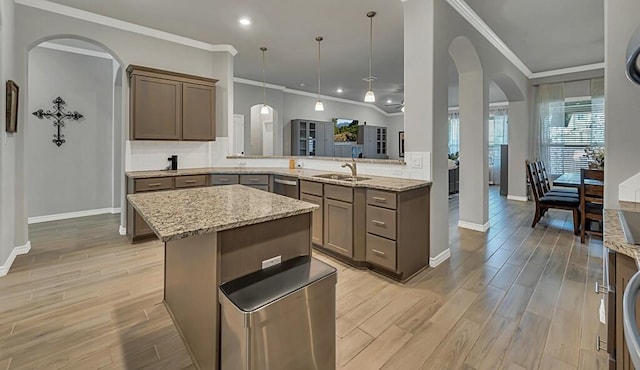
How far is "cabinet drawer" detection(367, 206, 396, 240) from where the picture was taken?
8.66 ft

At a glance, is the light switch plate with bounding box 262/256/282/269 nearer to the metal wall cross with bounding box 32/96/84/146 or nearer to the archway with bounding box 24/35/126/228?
the archway with bounding box 24/35/126/228

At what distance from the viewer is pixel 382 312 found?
219 cm

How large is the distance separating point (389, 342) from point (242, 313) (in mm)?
1131

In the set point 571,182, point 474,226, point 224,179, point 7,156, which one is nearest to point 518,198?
point 571,182

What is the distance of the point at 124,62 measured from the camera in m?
3.93

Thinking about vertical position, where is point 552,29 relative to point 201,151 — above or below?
above

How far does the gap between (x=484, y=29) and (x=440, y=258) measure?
3177 mm

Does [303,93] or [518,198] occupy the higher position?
[303,93]

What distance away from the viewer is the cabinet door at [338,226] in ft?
9.74

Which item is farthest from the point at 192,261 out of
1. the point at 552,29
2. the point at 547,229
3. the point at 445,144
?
the point at 552,29

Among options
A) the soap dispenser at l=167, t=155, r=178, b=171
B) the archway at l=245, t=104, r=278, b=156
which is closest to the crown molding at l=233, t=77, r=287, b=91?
→ the archway at l=245, t=104, r=278, b=156

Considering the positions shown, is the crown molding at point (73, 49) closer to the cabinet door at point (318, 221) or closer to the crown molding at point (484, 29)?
the cabinet door at point (318, 221)

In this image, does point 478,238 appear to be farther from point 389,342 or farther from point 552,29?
point 552,29

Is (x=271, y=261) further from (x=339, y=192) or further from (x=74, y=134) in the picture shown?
(x=74, y=134)
